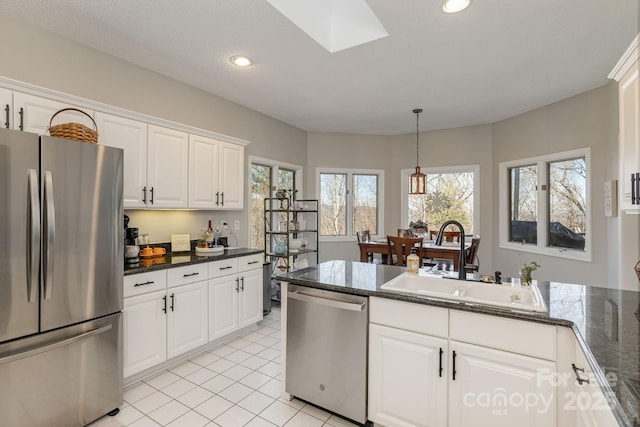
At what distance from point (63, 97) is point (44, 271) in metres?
1.37

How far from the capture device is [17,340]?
171 cm

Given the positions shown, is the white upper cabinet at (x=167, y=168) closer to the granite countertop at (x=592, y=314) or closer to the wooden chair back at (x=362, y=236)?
the granite countertop at (x=592, y=314)

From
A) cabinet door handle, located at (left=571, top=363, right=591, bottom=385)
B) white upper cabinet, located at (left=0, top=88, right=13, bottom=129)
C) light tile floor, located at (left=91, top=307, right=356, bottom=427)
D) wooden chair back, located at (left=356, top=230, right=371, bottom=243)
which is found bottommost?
light tile floor, located at (left=91, top=307, right=356, bottom=427)

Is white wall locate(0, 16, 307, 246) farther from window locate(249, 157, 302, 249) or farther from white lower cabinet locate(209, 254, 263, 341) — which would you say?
white lower cabinet locate(209, 254, 263, 341)

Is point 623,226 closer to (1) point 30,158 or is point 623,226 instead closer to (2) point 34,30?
(1) point 30,158

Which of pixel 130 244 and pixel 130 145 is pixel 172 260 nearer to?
pixel 130 244

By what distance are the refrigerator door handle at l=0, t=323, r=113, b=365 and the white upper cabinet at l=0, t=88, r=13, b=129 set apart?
1509 mm

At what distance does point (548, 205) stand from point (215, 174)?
4492mm

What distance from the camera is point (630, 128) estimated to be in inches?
64.3

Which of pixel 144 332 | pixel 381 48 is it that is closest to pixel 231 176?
pixel 144 332

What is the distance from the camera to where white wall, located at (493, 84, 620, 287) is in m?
3.38

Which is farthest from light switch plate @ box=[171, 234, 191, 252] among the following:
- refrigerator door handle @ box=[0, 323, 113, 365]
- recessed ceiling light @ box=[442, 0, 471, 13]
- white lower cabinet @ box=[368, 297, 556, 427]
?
recessed ceiling light @ box=[442, 0, 471, 13]

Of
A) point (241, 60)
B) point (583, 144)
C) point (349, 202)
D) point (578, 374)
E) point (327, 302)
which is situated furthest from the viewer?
point (349, 202)

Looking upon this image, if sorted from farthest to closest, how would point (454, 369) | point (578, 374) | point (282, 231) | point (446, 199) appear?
point (446, 199) < point (282, 231) < point (454, 369) < point (578, 374)
